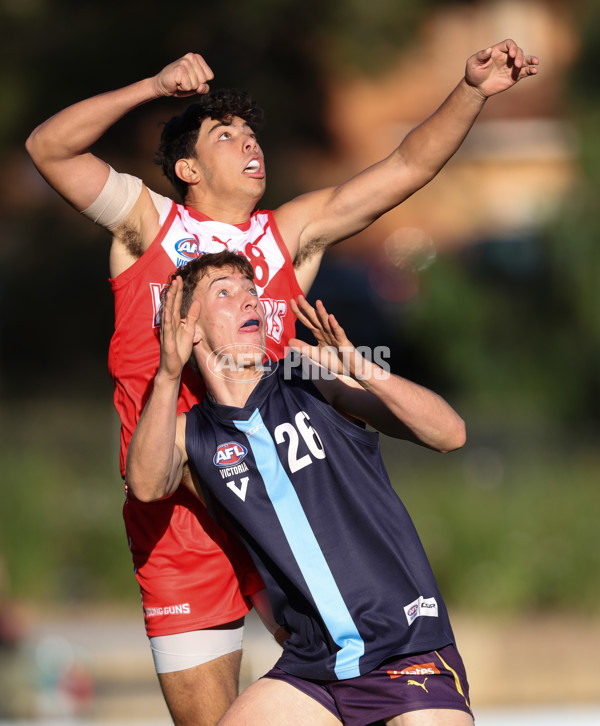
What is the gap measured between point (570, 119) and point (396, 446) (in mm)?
4102

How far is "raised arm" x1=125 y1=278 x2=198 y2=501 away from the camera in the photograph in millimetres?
3234

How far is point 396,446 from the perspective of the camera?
35.6ft

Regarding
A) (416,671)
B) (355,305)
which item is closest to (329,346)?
(416,671)

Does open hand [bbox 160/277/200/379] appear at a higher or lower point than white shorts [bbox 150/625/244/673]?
higher

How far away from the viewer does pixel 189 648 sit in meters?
3.84

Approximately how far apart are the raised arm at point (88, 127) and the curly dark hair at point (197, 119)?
12.9 inches

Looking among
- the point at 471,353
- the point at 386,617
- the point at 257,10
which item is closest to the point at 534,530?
the point at 471,353

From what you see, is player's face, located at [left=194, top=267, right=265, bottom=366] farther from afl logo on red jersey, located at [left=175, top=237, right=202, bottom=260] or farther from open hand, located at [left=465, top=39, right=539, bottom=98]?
open hand, located at [left=465, top=39, right=539, bottom=98]

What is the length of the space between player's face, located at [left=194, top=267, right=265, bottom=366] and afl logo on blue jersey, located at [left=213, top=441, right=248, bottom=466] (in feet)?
0.85

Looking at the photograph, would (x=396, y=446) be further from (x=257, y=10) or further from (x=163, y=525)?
(x=163, y=525)

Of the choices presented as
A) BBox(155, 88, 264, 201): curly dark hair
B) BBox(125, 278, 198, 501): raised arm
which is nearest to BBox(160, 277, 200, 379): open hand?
Answer: BBox(125, 278, 198, 501): raised arm

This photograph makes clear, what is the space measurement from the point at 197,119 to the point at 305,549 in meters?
1.64

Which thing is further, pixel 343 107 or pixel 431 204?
pixel 343 107

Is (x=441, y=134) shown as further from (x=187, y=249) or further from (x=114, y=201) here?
(x=114, y=201)
